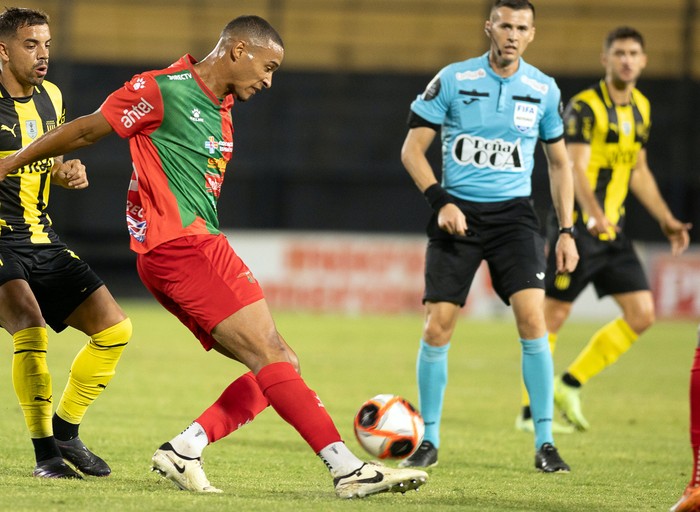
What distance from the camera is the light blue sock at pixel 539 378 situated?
625cm

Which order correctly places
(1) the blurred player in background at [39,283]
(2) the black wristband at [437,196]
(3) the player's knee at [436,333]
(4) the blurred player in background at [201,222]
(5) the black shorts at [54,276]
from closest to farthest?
(4) the blurred player in background at [201,222] < (1) the blurred player in background at [39,283] < (5) the black shorts at [54,276] < (2) the black wristband at [437,196] < (3) the player's knee at [436,333]

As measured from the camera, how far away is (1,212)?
5438 millimetres

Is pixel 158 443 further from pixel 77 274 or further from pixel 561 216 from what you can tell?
pixel 561 216

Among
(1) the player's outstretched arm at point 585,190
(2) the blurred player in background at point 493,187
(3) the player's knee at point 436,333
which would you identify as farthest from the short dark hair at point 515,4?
(1) the player's outstretched arm at point 585,190

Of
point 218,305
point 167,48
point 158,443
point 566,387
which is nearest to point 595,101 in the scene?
point 566,387

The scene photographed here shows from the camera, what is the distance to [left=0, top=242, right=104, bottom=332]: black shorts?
541 cm

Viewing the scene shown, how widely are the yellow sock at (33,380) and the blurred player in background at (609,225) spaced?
3.97m

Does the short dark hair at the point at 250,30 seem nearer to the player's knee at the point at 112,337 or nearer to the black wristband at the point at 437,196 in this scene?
the player's knee at the point at 112,337

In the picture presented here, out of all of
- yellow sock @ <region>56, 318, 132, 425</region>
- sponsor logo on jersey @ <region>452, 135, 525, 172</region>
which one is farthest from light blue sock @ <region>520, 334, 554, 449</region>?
yellow sock @ <region>56, 318, 132, 425</region>

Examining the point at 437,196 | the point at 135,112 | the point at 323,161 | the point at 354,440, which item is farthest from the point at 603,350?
the point at 323,161

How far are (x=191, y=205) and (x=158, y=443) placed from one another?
89.2 inches

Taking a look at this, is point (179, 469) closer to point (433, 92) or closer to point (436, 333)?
point (436, 333)

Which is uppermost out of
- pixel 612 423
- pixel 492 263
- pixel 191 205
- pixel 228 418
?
pixel 191 205

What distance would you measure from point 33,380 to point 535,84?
9.98 ft
